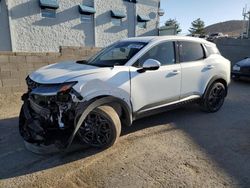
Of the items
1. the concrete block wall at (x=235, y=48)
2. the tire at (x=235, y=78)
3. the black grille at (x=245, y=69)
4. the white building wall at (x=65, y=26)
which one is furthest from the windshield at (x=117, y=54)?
the concrete block wall at (x=235, y=48)

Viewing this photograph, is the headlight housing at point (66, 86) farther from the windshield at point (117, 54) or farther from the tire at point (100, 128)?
the windshield at point (117, 54)

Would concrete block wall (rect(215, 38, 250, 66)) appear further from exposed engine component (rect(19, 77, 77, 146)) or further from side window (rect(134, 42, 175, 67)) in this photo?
exposed engine component (rect(19, 77, 77, 146))

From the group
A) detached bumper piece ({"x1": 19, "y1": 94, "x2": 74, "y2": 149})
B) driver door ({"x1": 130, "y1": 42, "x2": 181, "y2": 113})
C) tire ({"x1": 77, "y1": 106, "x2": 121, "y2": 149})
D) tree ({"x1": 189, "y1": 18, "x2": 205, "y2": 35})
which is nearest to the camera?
detached bumper piece ({"x1": 19, "y1": 94, "x2": 74, "y2": 149})

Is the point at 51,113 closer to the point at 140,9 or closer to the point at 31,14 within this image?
the point at 31,14

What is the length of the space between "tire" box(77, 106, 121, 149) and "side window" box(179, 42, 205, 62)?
6.65ft

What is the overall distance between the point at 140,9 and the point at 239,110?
1295 cm

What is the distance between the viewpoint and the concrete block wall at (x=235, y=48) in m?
12.3

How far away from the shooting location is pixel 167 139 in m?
4.22

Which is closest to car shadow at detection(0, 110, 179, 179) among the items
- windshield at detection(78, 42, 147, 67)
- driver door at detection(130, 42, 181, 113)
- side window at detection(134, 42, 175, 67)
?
driver door at detection(130, 42, 181, 113)

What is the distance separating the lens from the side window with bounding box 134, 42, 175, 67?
4.32 m

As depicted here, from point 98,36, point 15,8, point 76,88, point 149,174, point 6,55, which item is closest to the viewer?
point 149,174

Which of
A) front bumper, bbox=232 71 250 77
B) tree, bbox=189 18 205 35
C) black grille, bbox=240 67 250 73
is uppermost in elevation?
tree, bbox=189 18 205 35

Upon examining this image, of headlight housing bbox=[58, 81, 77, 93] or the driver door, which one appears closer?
headlight housing bbox=[58, 81, 77, 93]

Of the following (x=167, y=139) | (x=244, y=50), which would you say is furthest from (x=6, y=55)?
(x=244, y=50)
